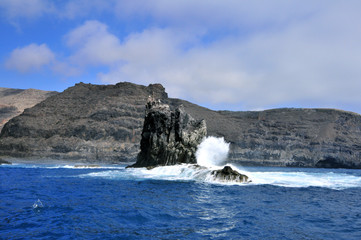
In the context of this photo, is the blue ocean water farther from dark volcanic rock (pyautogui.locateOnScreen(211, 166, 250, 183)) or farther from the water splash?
dark volcanic rock (pyautogui.locateOnScreen(211, 166, 250, 183))

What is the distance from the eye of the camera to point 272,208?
16219 millimetres

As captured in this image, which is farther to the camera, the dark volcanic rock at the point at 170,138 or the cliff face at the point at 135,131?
the cliff face at the point at 135,131

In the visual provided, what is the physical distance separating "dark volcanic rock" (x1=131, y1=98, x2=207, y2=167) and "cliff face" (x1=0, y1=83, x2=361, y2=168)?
53202mm

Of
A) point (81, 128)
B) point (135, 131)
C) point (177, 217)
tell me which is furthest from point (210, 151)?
point (81, 128)

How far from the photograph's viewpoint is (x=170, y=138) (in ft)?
185

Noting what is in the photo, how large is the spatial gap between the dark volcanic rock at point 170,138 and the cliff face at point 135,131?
5320 cm

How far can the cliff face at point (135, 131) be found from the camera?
11444cm

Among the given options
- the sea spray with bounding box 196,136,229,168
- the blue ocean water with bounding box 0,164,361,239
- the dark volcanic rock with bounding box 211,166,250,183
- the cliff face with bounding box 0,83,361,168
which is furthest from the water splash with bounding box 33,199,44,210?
the cliff face with bounding box 0,83,361,168

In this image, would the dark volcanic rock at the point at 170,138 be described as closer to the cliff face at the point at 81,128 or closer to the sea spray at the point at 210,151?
the sea spray at the point at 210,151

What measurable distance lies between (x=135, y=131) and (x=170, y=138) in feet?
240

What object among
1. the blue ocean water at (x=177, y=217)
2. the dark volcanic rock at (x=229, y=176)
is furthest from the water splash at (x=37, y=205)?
the dark volcanic rock at (x=229, y=176)

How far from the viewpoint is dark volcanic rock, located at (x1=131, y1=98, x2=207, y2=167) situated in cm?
5409

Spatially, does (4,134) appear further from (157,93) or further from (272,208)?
(272,208)

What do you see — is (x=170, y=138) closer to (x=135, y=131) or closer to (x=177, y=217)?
(x=177, y=217)
